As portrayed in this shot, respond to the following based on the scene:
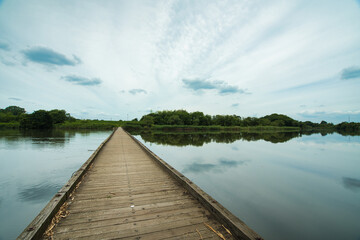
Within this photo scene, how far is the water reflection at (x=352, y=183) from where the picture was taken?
6.04m

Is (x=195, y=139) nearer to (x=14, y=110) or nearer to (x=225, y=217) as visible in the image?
(x=225, y=217)

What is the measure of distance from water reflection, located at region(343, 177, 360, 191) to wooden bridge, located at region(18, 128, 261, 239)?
6786 mm

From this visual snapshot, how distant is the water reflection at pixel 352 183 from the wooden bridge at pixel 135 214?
6.79 metres

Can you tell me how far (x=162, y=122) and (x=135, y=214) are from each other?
207 ft

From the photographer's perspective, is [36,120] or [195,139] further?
[36,120]

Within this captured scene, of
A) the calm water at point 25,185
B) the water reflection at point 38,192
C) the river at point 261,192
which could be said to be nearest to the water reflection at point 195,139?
the river at point 261,192

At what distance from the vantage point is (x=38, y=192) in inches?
194

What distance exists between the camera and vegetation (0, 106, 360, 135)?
140 feet

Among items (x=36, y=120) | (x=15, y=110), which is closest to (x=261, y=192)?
(x=36, y=120)

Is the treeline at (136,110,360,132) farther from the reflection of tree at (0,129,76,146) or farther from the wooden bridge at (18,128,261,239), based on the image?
the wooden bridge at (18,128,261,239)

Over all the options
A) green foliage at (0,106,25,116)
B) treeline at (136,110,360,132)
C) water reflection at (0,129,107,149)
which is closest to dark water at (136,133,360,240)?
water reflection at (0,129,107,149)

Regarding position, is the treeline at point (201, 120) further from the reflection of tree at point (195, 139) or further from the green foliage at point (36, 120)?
the reflection of tree at point (195, 139)

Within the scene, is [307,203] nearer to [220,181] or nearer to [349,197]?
[349,197]

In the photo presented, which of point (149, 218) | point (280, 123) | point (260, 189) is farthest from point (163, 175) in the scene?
point (280, 123)
